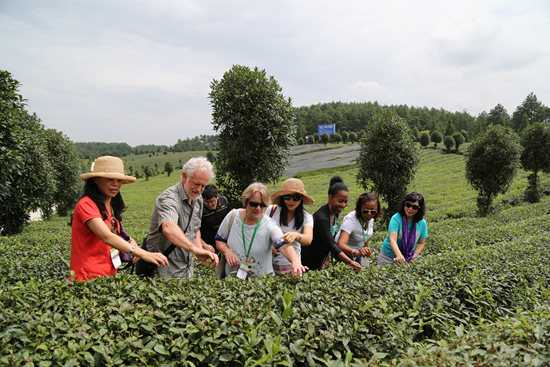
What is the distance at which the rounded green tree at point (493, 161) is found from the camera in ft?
47.0

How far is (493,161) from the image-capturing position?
47.8 ft

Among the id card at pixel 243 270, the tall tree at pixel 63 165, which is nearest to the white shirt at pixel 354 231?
the id card at pixel 243 270

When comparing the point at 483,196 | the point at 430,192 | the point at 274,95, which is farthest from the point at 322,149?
the point at 274,95

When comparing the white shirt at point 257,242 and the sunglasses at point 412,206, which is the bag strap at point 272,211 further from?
the sunglasses at point 412,206

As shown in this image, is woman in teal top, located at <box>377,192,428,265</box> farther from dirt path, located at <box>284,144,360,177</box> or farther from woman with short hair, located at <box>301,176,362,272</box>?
dirt path, located at <box>284,144,360,177</box>

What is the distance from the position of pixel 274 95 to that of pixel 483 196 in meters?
14.5

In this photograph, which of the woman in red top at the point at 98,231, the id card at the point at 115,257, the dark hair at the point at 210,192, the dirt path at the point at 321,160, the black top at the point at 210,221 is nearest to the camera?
the woman in red top at the point at 98,231

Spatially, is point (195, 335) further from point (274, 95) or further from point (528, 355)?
point (274, 95)

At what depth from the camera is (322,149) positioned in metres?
64.1

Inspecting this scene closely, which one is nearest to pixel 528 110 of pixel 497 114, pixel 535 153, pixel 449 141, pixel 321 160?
pixel 497 114

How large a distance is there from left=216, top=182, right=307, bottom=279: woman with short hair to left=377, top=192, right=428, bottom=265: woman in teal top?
80.3 inches

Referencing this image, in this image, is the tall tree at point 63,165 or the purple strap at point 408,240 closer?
the purple strap at point 408,240

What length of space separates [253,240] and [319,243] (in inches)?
51.7

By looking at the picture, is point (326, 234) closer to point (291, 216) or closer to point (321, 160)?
point (291, 216)
